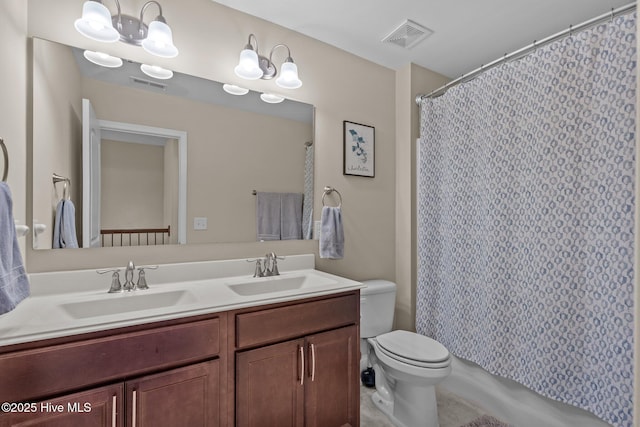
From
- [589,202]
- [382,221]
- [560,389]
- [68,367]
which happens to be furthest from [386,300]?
[68,367]

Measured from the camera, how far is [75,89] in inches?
54.0

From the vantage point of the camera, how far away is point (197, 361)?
111 centimetres

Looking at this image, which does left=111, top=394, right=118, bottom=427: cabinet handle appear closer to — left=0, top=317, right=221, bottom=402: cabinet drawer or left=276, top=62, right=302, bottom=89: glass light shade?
left=0, top=317, right=221, bottom=402: cabinet drawer

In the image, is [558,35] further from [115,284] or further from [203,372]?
[115,284]

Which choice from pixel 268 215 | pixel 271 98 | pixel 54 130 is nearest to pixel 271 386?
pixel 268 215

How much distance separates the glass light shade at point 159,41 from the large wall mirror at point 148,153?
4.4 inches

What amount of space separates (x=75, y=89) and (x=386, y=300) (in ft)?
6.97

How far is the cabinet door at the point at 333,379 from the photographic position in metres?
1.37

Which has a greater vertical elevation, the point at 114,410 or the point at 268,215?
the point at 268,215

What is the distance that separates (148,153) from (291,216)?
33.8 inches

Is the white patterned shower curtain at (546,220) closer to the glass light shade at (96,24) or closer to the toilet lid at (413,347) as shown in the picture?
the toilet lid at (413,347)

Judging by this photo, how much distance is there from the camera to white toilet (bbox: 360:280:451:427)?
1.57m

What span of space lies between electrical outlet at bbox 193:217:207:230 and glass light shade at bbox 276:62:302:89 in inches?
37.7

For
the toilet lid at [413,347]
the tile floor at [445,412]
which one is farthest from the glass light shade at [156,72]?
the tile floor at [445,412]
